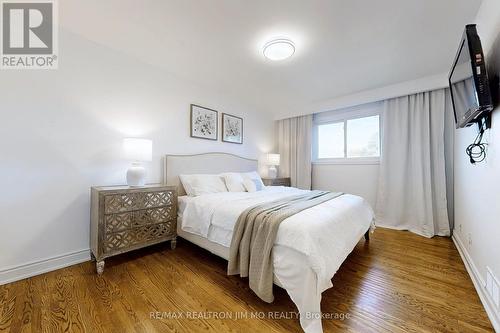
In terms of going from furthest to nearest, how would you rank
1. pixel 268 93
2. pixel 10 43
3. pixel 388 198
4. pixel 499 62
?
1. pixel 268 93
2. pixel 388 198
3. pixel 10 43
4. pixel 499 62

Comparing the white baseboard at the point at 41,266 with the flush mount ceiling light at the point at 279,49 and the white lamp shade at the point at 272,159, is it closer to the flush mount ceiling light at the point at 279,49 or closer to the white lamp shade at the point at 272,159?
the flush mount ceiling light at the point at 279,49

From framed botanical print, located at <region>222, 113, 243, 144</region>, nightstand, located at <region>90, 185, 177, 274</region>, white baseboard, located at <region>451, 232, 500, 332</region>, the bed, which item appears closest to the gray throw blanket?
the bed

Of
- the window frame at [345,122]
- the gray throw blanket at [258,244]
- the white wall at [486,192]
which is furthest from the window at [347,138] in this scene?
the gray throw blanket at [258,244]

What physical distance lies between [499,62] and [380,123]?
2.28 meters

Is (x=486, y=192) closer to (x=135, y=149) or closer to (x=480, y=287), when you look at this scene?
(x=480, y=287)

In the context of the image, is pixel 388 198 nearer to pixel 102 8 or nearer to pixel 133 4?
pixel 133 4

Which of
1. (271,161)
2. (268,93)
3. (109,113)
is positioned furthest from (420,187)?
(109,113)

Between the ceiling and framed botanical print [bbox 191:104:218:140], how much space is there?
1.62 feet

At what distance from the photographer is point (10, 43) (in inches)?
72.4

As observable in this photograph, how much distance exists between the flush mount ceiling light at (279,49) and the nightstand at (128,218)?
193 cm

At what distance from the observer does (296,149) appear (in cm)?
446

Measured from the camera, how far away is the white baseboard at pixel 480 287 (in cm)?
125

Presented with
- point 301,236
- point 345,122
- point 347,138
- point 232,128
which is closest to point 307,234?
point 301,236

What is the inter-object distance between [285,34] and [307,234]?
6.34 feet
